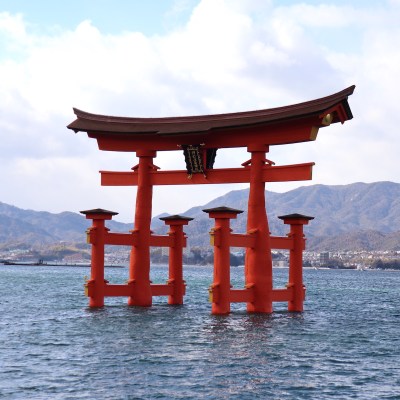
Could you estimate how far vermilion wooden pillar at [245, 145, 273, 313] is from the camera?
94.5 ft

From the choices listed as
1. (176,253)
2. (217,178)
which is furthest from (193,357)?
(176,253)

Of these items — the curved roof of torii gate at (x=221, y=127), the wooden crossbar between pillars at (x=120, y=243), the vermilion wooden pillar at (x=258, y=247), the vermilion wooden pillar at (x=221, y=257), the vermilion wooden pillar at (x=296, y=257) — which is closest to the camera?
the vermilion wooden pillar at (x=221, y=257)

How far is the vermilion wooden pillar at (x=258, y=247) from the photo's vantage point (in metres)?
28.8

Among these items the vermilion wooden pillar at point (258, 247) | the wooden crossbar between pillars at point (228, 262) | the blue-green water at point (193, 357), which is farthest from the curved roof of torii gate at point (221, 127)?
the blue-green water at point (193, 357)

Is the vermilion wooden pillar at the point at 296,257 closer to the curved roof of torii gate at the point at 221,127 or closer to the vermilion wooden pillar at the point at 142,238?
the curved roof of torii gate at the point at 221,127

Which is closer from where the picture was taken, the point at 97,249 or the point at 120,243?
the point at 97,249

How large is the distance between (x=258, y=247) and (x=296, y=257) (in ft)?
8.54

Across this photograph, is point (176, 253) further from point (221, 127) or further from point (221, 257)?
point (221, 127)

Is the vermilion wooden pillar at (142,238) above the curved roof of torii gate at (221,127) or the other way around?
the other way around

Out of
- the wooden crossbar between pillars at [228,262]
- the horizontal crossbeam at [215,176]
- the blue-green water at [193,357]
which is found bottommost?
the blue-green water at [193,357]

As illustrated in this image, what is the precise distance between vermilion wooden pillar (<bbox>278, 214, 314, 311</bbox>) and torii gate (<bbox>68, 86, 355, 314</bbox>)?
0.14 feet

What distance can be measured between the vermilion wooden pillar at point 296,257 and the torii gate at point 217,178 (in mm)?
42

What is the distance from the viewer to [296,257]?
3081 centimetres

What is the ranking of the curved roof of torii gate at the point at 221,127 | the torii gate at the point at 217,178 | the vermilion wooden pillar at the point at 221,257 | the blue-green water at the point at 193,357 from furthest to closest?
the torii gate at the point at 217,178 < the curved roof of torii gate at the point at 221,127 < the vermilion wooden pillar at the point at 221,257 < the blue-green water at the point at 193,357
